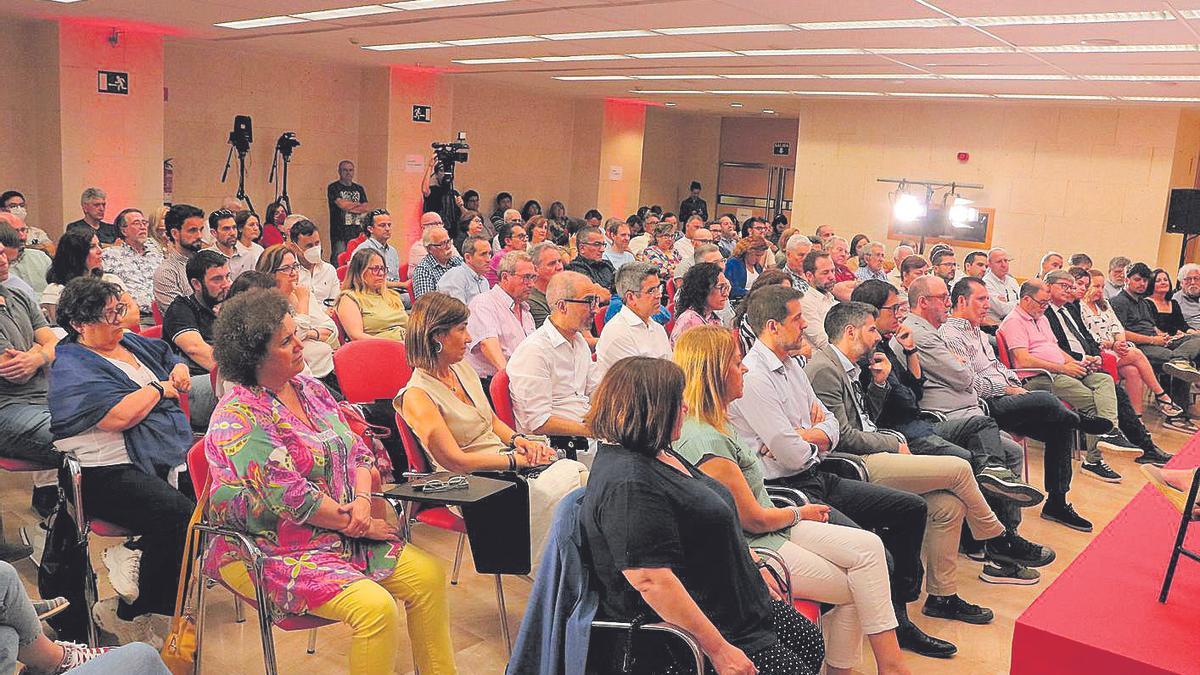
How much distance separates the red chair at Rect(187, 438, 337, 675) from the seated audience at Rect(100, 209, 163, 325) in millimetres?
3444

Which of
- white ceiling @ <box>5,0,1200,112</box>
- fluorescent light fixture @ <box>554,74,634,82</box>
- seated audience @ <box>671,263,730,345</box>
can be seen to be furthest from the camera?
fluorescent light fixture @ <box>554,74,634,82</box>

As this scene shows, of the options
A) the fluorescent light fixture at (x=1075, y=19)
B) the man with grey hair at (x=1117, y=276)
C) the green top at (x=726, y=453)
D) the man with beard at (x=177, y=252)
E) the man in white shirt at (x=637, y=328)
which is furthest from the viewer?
the man with grey hair at (x=1117, y=276)

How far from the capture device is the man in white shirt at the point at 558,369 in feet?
13.2

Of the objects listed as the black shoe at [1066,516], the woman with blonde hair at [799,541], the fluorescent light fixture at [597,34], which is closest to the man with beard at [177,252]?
the woman with blonde hair at [799,541]

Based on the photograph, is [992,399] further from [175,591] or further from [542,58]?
[542,58]

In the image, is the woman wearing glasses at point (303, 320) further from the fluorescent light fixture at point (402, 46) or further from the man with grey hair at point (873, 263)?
the man with grey hair at point (873, 263)

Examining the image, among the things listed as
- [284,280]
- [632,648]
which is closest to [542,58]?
[284,280]

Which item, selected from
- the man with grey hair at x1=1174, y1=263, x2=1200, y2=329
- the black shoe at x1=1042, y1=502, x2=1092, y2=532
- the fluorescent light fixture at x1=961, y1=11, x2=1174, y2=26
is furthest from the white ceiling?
the black shoe at x1=1042, y1=502, x2=1092, y2=532

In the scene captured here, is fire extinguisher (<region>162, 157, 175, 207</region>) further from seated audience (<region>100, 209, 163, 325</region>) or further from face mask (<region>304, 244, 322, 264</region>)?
face mask (<region>304, 244, 322, 264</region>)

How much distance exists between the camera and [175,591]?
312cm

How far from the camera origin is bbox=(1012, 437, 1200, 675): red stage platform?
262 centimetres

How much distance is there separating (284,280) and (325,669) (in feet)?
7.20

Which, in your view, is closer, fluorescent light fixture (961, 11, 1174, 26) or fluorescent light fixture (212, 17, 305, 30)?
fluorescent light fixture (961, 11, 1174, 26)

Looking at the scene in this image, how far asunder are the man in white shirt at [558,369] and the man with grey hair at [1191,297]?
6.63 meters
